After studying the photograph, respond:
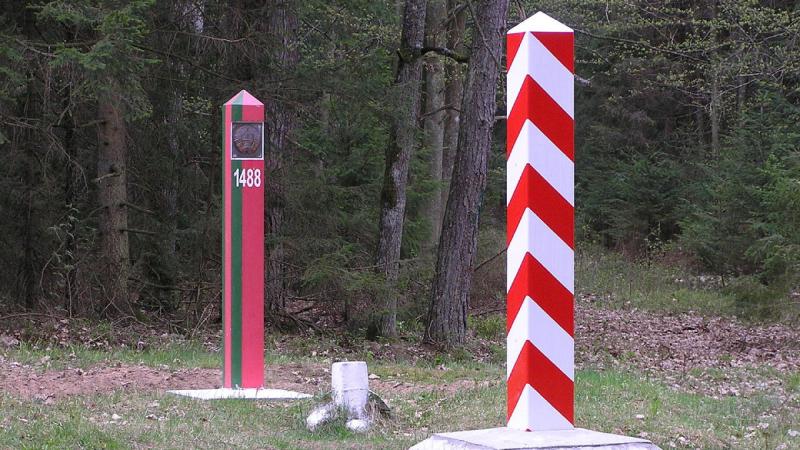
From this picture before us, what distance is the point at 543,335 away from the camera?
3998mm

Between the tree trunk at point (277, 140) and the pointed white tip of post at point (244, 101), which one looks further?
the tree trunk at point (277, 140)

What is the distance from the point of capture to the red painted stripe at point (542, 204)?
4.00 metres

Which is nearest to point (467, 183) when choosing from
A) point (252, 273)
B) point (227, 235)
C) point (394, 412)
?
point (252, 273)

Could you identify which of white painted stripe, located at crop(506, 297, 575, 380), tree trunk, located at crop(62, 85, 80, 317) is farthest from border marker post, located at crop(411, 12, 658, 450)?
tree trunk, located at crop(62, 85, 80, 317)

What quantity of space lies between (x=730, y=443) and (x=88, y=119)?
1305 cm

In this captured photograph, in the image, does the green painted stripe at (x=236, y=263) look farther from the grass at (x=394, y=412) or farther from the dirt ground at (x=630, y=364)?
the dirt ground at (x=630, y=364)

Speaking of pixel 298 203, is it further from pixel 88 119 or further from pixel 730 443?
pixel 730 443

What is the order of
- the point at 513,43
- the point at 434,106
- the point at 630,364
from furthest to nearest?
the point at 434,106, the point at 630,364, the point at 513,43

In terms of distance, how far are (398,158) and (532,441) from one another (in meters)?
13.2

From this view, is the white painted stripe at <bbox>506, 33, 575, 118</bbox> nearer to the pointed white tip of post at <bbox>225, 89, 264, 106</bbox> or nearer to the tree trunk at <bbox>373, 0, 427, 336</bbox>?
the pointed white tip of post at <bbox>225, 89, 264, 106</bbox>

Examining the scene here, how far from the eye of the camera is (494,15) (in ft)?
49.1

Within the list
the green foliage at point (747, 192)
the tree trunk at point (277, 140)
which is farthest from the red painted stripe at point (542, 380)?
the green foliage at point (747, 192)

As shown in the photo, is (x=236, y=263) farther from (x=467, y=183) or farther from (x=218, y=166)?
(x=218, y=166)

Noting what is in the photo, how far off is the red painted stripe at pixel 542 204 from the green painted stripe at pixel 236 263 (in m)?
4.82
